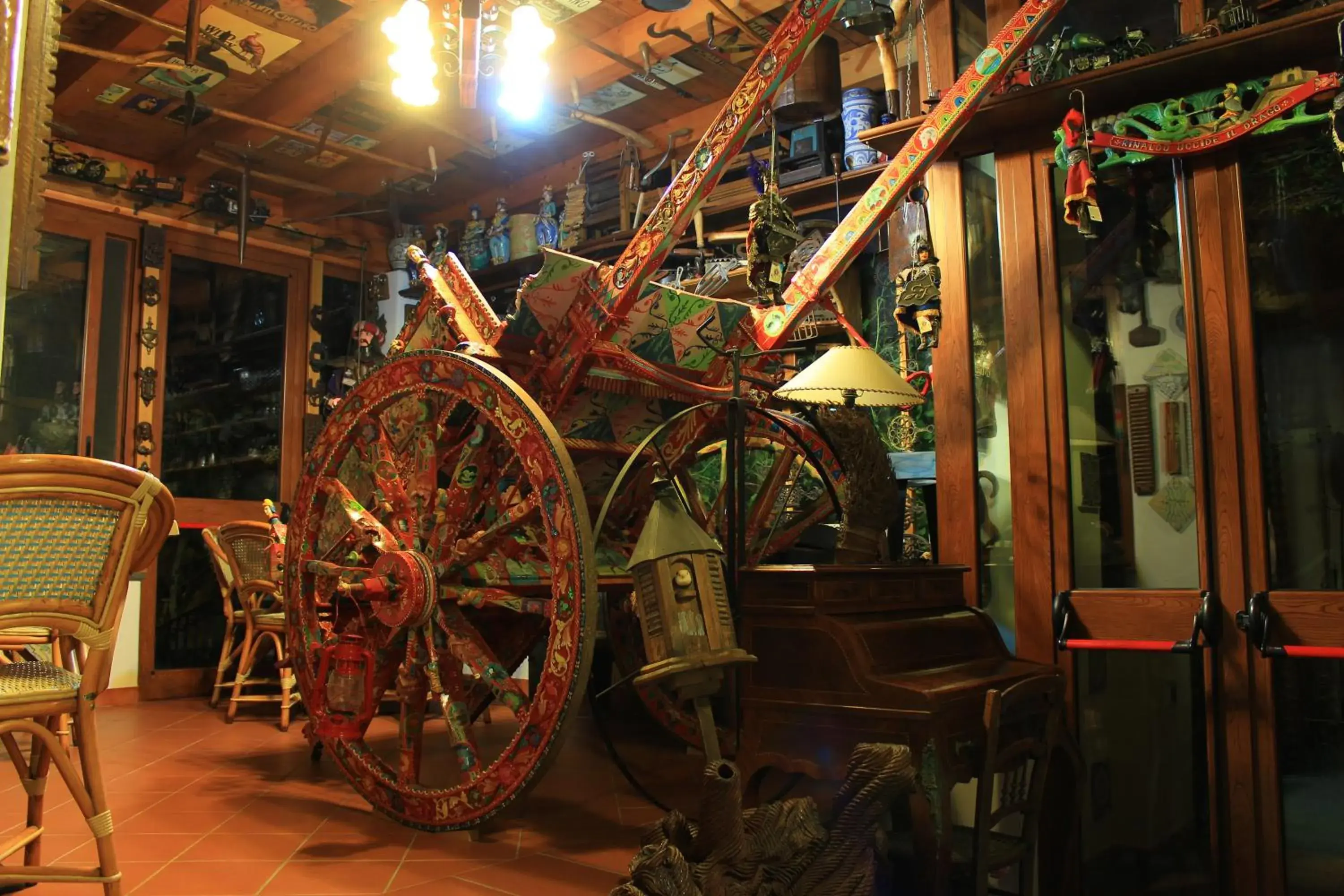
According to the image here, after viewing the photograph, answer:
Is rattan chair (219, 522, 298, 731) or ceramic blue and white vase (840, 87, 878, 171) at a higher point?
ceramic blue and white vase (840, 87, 878, 171)

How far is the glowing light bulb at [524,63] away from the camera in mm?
4449

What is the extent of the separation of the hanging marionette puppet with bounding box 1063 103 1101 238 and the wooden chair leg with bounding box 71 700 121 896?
3061 millimetres

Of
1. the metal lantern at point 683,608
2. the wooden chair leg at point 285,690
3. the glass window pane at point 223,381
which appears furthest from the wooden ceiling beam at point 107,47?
the metal lantern at point 683,608

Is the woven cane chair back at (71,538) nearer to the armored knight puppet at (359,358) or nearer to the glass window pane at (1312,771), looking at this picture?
the glass window pane at (1312,771)

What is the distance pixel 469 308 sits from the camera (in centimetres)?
386

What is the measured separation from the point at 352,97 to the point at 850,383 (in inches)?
188

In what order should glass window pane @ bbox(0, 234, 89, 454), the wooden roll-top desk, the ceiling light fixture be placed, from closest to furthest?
1. the wooden roll-top desk
2. the ceiling light fixture
3. glass window pane @ bbox(0, 234, 89, 454)

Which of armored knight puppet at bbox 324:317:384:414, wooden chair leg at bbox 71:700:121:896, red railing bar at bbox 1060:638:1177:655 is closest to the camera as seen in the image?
wooden chair leg at bbox 71:700:121:896

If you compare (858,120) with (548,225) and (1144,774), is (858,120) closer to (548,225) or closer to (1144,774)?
(548,225)

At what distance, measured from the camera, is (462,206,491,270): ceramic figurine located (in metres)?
7.69

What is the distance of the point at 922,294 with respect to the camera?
3613mm

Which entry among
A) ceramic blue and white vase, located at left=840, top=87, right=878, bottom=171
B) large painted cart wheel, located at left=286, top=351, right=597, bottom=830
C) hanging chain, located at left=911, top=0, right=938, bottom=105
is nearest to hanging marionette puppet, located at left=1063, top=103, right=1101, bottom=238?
hanging chain, located at left=911, top=0, right=938, bottom=105

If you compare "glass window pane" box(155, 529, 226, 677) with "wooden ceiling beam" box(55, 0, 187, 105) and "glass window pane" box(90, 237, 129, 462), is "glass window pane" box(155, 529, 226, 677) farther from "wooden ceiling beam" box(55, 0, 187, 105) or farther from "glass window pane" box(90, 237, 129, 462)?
"wooden ceiling beam" box(55, 0, 187, 105)

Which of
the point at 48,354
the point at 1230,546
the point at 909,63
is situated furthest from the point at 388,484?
the point at 48,354
